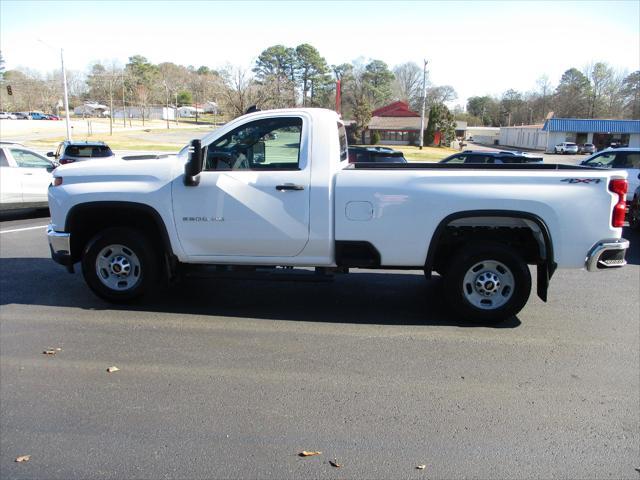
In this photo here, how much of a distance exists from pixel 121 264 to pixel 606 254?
496cm

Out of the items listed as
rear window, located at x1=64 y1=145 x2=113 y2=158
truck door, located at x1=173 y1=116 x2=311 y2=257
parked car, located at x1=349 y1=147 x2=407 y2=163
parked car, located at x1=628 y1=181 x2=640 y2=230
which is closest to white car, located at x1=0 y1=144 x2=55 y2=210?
rear window, located at x1=64 y1=145 x2=113 y2=158

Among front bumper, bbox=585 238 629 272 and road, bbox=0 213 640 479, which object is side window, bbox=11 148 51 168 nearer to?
road, bbox=0 213 640 479

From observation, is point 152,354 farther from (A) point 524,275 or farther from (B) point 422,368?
(A) point 524,275

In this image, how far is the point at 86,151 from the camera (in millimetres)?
15555

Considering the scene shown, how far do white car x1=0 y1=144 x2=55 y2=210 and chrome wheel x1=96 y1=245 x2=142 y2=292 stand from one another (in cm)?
731

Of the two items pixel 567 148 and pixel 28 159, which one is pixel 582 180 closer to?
pixel 28 159

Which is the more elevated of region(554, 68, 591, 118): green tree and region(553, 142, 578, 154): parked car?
region(554, 68, 591, 118): green tree

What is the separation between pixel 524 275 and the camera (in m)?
5.20

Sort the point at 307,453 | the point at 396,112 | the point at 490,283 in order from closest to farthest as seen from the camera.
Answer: the point at 307,453, the point at 490,283, the point at 396,112

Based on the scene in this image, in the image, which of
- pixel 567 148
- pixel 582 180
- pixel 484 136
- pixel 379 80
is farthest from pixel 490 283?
pixel 379 80

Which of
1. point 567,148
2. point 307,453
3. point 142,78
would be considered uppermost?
point 142,78

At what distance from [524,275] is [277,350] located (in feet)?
8.23

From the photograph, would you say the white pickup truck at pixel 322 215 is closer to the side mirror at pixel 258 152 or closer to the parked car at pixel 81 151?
the side mirror at pixel 258 152

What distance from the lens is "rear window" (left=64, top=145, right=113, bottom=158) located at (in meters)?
15.3
